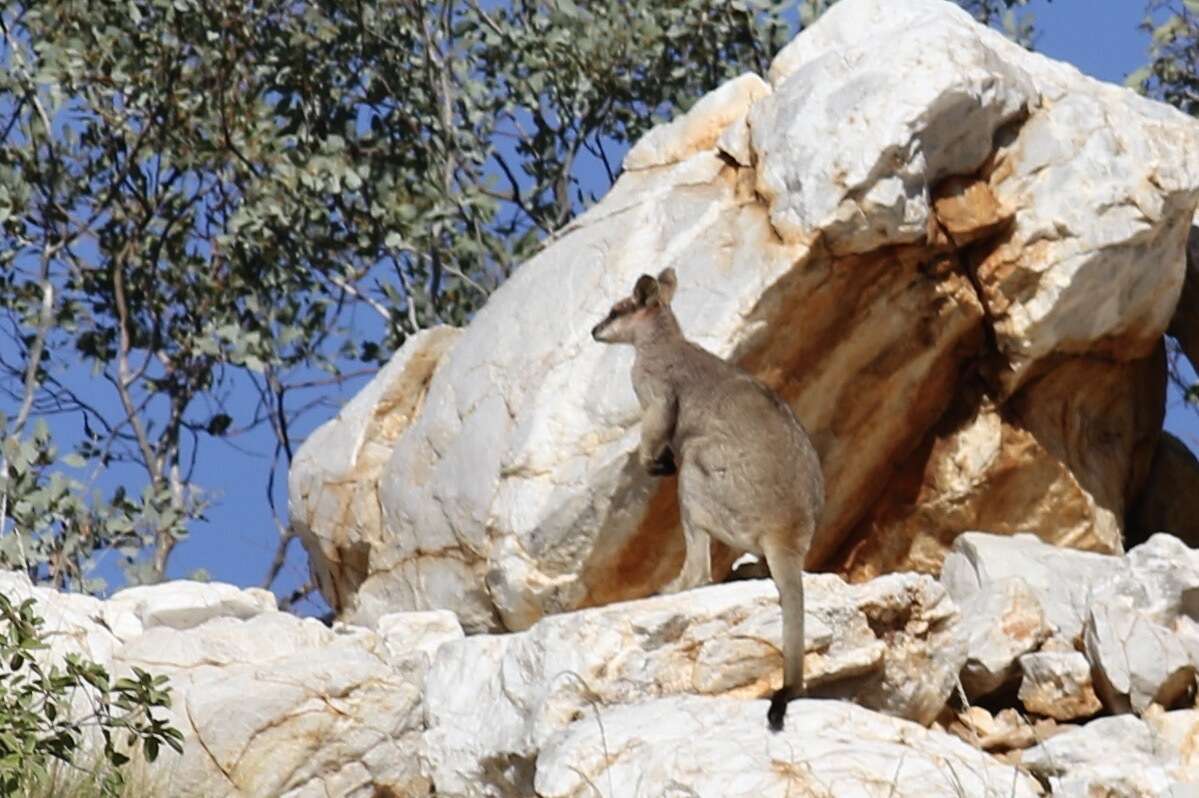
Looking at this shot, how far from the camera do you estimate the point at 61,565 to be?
1253 centimetres

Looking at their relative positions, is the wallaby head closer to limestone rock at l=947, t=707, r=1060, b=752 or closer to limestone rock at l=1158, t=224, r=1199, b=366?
limestone rock at l=947, t=707, r=1060, b=752

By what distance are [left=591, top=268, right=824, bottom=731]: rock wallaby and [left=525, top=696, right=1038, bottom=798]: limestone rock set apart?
32.8 inches

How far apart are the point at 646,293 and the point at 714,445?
1057 mm

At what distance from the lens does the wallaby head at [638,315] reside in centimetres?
1094

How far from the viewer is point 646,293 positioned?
10992 mm

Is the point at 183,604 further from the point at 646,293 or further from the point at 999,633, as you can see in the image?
the point at 999,633

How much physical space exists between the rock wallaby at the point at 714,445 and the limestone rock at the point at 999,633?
808mm

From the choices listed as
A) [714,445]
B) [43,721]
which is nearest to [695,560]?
[714,445]

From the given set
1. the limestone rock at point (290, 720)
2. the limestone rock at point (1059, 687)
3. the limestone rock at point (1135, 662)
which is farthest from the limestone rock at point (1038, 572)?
the limestone rock at point (290, 720)

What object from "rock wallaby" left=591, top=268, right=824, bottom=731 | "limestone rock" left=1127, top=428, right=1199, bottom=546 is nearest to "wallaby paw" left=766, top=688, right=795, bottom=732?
"rock wallaby" left=591, top=268, right=824, bottom=731

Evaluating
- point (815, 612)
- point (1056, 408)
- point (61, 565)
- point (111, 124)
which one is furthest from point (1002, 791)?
point (111, 124)

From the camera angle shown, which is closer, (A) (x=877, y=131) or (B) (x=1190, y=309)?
(A) (x=877, y=131)

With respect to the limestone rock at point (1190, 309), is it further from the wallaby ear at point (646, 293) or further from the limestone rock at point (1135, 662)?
the limestone rock at point (1135, 662)

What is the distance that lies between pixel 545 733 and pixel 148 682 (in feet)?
5.97
